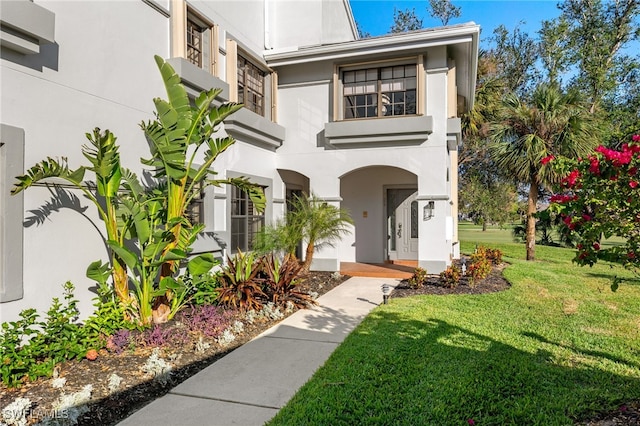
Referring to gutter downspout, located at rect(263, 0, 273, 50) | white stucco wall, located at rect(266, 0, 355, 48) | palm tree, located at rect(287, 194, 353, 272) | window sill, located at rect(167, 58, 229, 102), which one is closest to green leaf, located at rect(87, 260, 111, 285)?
window sill, located at rect(167, 58, 229, 102)

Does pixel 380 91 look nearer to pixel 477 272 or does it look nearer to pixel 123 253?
A: pixel 477 272

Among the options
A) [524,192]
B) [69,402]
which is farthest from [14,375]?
[524,192]

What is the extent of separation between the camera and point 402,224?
1521 centimetres

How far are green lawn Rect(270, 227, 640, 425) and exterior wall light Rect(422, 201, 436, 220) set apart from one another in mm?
3260

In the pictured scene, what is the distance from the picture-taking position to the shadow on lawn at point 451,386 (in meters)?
3.89

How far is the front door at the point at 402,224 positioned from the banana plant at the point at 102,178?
10.4 m

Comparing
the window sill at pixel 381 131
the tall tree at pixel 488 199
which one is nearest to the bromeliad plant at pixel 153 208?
the window sill at pixel 381 131

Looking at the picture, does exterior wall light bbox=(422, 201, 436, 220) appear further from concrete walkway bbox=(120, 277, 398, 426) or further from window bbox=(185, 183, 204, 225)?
window bbox=(185, 183, 204, 225)

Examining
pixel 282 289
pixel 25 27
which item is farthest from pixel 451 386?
pixel 25 27

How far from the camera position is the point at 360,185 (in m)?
15.2

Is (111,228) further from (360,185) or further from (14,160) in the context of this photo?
(360,185)

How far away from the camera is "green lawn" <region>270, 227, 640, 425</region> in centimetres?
396

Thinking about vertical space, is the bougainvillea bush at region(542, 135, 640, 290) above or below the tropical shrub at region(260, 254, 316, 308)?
above

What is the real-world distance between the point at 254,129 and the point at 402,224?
698cm
